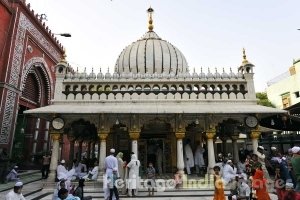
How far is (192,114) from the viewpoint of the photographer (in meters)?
10.7

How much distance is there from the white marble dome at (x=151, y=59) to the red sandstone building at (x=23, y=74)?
5741mm

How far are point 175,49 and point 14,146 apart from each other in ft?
36.4

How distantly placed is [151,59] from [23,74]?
25.7ft

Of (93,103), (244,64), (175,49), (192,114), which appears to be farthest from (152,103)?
(175,49)

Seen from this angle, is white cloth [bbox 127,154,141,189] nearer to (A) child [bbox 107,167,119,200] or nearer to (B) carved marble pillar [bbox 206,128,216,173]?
(A) child [bbox 107,167,119,200]

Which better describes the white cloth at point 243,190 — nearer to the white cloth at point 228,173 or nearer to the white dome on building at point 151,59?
the white cloth at point 228,173

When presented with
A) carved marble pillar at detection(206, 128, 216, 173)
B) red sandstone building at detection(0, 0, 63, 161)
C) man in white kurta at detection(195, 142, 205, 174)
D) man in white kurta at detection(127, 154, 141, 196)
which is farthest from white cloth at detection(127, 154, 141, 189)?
red sandstone building at detection(0, 0, 63, 161)

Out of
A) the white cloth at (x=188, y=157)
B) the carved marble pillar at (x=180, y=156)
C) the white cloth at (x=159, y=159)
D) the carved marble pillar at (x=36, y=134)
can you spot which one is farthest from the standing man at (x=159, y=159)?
the carved marble pillar at (x=36, y=134)

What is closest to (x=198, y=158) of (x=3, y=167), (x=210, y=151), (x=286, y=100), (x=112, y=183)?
(x=210, y=151)

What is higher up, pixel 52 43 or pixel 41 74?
pixel 52 43

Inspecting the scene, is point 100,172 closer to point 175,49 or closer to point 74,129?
point 74,129

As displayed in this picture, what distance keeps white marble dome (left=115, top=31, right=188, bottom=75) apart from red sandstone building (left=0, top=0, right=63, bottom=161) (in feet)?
18.8

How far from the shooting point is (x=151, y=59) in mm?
14688

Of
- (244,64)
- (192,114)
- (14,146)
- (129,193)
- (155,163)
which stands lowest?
(129,193)
